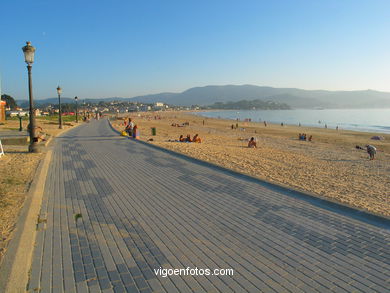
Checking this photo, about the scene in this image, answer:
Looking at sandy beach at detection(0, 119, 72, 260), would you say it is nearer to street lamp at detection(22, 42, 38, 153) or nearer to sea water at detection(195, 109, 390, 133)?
street lamp at detection(22, 42, 38, 153)

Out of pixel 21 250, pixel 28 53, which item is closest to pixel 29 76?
pixel 28 53

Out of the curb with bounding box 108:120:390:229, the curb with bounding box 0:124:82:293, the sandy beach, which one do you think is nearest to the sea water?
the curb with bounding box 108:120:390:229

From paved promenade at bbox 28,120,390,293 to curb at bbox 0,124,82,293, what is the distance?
0.10 meters

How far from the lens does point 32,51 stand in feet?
33.4

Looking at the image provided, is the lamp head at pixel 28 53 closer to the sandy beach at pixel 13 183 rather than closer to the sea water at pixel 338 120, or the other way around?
the sandy beach at pixel 13 183

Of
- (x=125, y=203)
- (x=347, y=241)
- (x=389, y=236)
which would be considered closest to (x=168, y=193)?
(x=125, y=203)

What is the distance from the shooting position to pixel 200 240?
396 centimetres

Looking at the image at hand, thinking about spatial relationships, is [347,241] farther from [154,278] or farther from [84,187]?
[84,187]

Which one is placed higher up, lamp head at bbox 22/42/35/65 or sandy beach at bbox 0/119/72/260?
lamp head at bbox 22/42/35/65

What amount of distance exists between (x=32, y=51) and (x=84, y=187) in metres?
6.80

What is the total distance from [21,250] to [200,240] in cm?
235

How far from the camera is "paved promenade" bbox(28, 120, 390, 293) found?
301 centimetres

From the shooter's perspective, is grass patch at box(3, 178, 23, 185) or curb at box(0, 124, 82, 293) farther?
grass patch at box(3, 178, 23, 185)

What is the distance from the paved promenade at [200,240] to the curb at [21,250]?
4.1 inches
